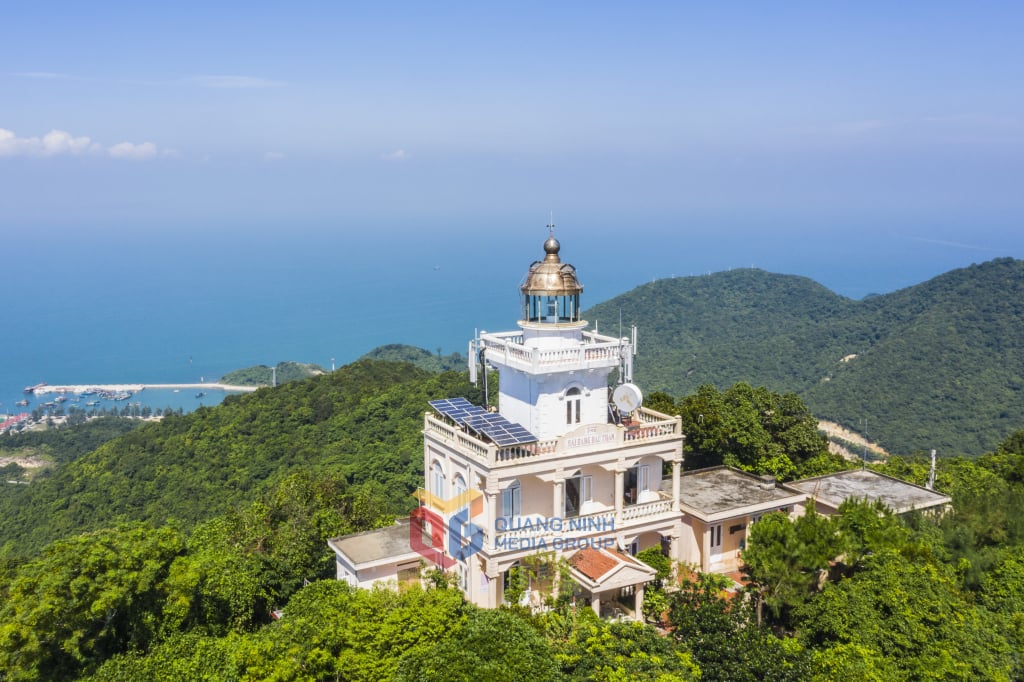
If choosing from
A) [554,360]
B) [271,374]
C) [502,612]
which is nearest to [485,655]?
[502,612]

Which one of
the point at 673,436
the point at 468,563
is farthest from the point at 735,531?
the point at 468,563

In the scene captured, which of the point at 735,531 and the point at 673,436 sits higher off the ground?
the point at 673,436

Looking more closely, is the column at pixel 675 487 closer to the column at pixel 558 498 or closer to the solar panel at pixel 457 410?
the column at pixel 558 498

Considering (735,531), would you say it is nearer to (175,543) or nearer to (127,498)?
(175,543)

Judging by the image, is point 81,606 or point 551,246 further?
point 551,246

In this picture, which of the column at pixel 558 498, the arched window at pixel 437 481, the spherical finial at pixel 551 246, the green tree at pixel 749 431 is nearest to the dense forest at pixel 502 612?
the column at pixel 558 498

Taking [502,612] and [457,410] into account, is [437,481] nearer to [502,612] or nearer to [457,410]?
[457,410]

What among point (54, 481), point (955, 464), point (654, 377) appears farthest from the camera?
point (654, 377)
